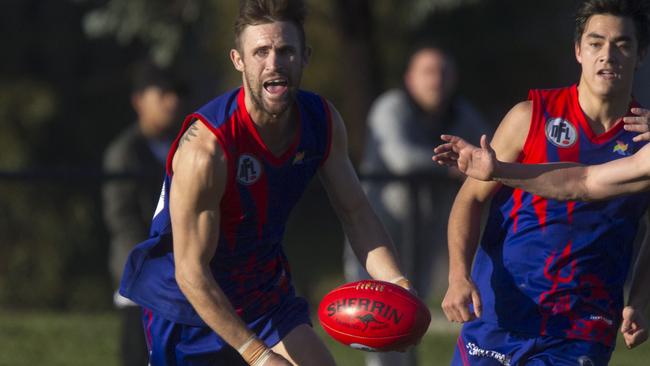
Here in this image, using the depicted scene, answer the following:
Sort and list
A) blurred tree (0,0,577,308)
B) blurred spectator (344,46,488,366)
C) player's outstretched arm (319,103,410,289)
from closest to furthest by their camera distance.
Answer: player's outstretched arm (319,103,410,289), blurred spectator (344,46,488,366), blurred tree (0,0,577,308)

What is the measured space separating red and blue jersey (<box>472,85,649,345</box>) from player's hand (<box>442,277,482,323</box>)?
0.69 feet

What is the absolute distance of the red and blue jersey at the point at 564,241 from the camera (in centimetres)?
573

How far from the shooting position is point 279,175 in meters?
5.77

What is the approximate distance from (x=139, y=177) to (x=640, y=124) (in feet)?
14.9

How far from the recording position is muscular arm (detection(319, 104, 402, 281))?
5949 millimetres

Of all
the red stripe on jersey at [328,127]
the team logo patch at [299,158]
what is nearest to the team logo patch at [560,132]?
the red stripe on jersey at [328,127]

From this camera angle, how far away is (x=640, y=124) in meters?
5.54

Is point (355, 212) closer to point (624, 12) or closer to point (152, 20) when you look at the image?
point (624, 12)

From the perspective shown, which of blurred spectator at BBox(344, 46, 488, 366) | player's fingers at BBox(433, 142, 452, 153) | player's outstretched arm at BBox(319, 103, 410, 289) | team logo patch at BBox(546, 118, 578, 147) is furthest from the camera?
blurred spectator at BBox(344, 46, 488, 366)

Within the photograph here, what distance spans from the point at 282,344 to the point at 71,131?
10.9 m

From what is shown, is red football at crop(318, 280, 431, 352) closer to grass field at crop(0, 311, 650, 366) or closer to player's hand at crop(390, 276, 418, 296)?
player's hand at crop(390, 276, 418, 296)

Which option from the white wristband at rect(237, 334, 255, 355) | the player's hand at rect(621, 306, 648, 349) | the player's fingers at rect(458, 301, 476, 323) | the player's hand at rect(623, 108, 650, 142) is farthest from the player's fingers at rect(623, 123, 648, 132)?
the white wristband at rect(237, 334, 255, 355)

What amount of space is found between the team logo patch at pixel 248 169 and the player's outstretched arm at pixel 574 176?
0.76 metres

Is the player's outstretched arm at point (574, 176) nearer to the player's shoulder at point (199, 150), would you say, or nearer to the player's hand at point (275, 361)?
the player's shoulder at point (199, 150)
